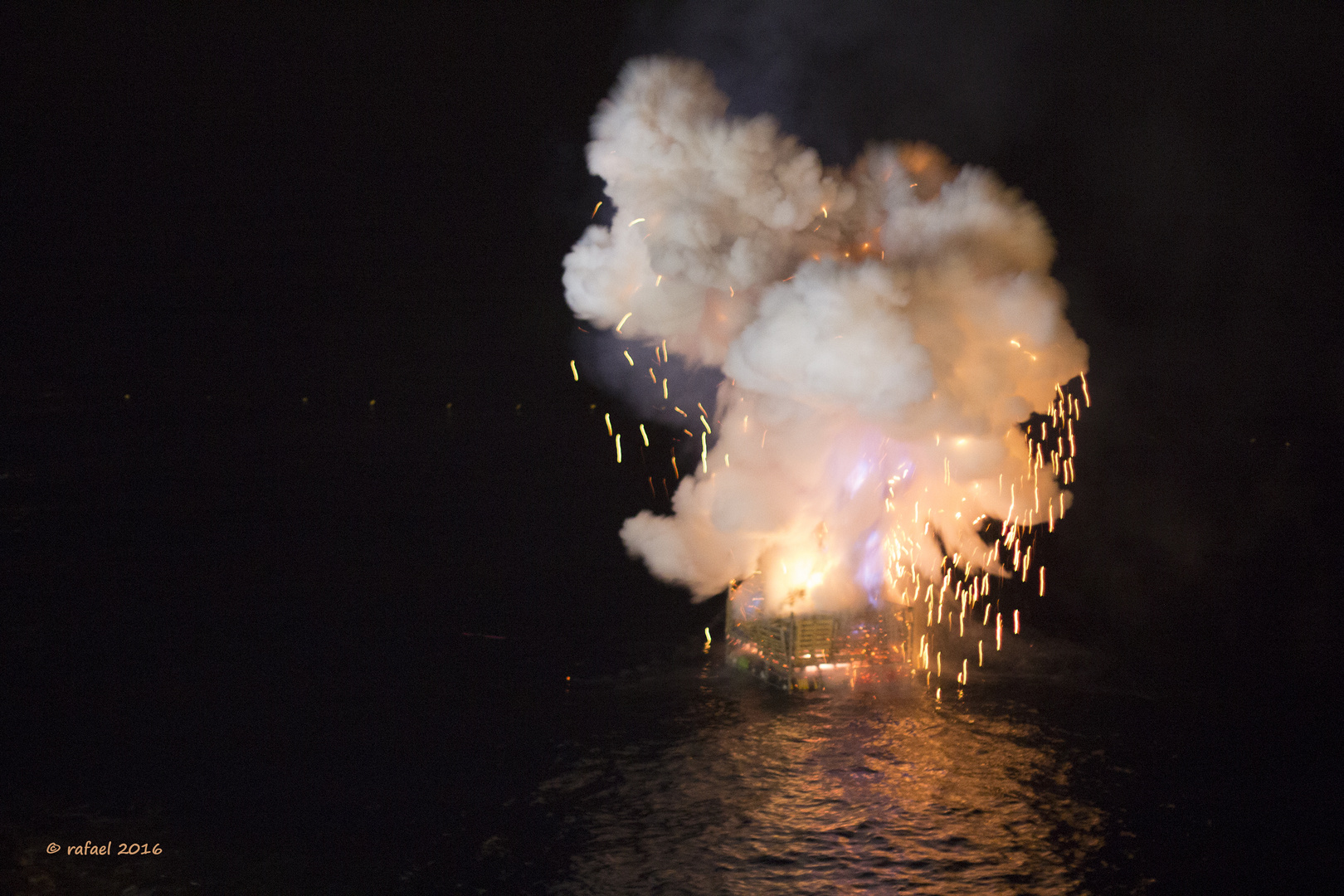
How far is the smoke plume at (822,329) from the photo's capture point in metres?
33.5

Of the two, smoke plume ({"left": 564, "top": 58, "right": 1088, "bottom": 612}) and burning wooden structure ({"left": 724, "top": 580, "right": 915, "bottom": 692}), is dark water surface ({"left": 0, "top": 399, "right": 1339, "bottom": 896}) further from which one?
smoke plume ({"left": 564, "top": 58, "right": 1088, "bottom": 612})

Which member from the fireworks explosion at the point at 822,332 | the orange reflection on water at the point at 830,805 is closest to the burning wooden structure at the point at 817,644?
the fireworks explosion at the point at 822,332

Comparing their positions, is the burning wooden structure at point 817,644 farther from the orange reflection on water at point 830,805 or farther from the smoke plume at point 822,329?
the orange reflection on water at point 830,805

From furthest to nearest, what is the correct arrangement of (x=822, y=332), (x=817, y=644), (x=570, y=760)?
(x=817, y=644) → (x=822, y=332) → (x=570, y=760)

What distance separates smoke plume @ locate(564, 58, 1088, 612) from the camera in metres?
33.5

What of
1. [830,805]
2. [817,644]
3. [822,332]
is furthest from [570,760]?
[822,332]

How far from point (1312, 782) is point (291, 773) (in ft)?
101

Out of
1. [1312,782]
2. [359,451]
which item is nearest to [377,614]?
[1312,782]

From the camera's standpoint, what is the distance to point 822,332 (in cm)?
3262

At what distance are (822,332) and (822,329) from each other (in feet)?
0.26

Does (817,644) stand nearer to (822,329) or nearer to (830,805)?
(830,805)

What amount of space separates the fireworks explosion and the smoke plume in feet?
0.23

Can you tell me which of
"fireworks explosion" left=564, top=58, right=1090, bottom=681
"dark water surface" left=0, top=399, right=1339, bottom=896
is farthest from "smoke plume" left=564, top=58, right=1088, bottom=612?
"dark water surface" left=0, top=399, right=1339, bottom=896

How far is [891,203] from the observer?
35.9 metres
